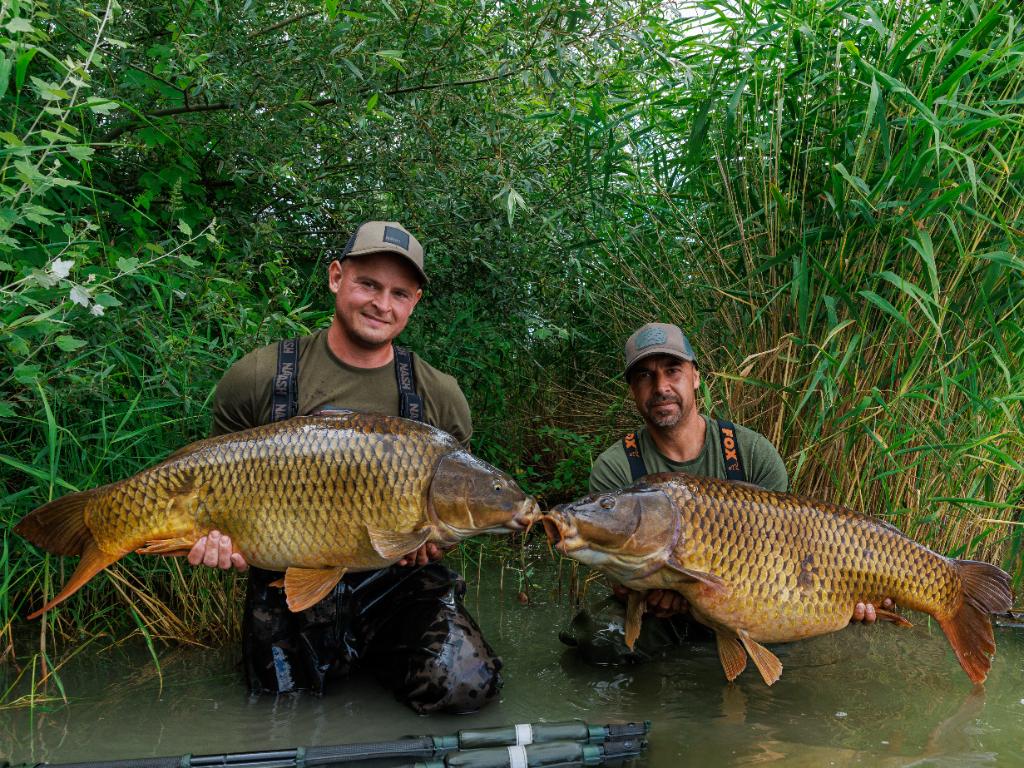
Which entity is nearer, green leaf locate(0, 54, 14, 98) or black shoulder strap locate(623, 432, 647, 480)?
green leaf locate(0, 54, 14, 98)

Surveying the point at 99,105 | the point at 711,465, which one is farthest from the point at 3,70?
the point at 711,465

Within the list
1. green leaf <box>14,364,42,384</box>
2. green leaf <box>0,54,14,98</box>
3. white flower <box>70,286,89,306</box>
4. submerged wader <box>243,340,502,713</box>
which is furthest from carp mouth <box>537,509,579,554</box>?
green leaf <box>0,54,14,98</box>

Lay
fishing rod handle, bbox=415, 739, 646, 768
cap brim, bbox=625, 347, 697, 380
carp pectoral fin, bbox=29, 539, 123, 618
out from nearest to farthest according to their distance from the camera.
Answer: fishing rod handle, bbox=415, 739, 646, 768 → carp pectoral fin, bbox=29, 539, 123, 618 → cap brim, bbox=625, 347, 697, 380

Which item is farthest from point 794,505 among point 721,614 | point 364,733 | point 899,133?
point 899,133

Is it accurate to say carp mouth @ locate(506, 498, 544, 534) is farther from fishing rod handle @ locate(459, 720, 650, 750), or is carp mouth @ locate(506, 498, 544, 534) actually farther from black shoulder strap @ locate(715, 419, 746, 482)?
black shoulder strap @ locate(715, 419, 746, 482)

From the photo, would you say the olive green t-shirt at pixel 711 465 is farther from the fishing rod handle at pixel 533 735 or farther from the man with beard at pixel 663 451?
the fishing rod handle at pixel 533 735

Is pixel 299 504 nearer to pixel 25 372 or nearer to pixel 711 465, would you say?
pixel 25 372

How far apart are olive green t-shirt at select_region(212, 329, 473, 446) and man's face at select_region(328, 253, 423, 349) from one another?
4.6 inches

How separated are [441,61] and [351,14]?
67cm

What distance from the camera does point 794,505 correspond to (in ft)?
7.38

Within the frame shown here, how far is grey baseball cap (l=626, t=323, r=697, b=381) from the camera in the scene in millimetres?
2598

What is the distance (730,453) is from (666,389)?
0.30 metres

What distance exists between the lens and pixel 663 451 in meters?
2.71

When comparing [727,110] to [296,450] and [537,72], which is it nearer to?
[537,72]
